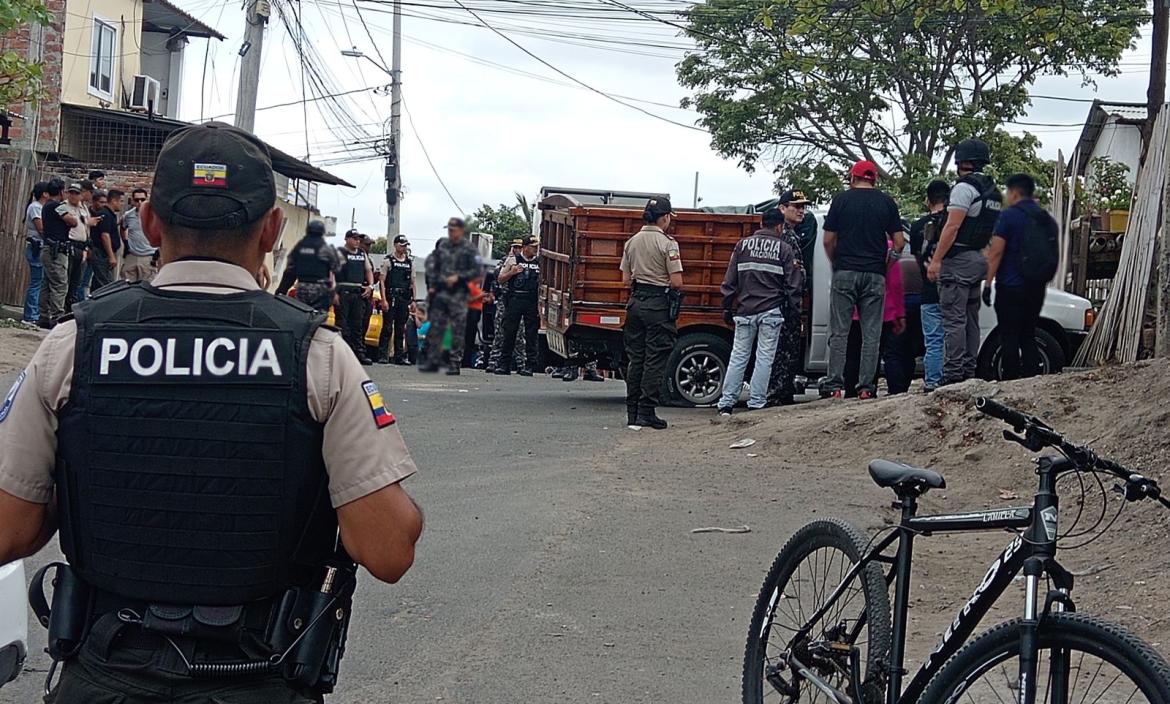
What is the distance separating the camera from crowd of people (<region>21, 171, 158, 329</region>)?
2.95 metres

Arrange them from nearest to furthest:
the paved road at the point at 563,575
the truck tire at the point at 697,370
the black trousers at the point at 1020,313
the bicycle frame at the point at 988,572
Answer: the black trousers at the point at 1020,313
the bicycle frame at the point at 988,572
the paved road at the point at 563,575
the truck tire at the point at 697,370

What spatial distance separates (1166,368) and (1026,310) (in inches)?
262

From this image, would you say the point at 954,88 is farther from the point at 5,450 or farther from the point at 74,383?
the point at 5,450

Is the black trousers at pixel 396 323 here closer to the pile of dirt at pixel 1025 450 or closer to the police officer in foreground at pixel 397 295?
the police officer in foreground at pixel 397 295

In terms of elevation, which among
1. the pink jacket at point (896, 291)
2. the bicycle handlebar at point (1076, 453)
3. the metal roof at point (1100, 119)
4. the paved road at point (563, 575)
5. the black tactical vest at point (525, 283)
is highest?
the metal roof at point (1100, 119)

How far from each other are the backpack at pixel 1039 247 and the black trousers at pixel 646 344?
10003mm

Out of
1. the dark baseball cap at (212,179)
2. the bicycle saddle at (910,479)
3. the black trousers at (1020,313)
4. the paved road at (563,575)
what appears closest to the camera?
the black trousers at (1020,313)

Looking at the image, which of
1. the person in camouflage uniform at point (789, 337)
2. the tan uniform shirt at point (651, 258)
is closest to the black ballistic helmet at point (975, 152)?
the tan uniform shirt at point (651, 258)

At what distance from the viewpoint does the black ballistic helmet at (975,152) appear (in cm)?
238

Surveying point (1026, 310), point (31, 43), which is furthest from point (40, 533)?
point (31, 43)

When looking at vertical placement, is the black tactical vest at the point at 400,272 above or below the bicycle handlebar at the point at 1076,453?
above

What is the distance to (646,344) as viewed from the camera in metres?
12.7

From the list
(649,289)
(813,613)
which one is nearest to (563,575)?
(813,613)

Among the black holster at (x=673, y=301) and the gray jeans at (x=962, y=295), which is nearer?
the gray jeans at (x=962, y=295)
